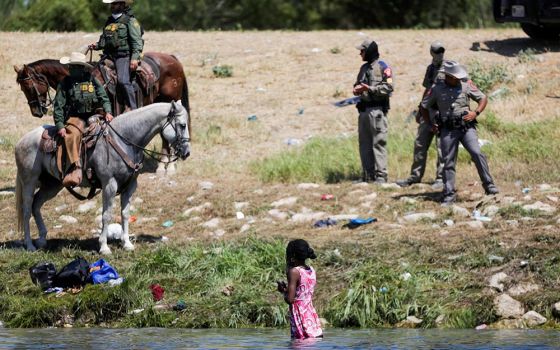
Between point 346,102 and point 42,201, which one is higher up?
point 42,201

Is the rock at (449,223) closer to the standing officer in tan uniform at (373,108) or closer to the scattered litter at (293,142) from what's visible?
the standing officer in tan uniform at (373,108)

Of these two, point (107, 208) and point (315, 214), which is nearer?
point (107, 208)

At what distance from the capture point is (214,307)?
497 inches

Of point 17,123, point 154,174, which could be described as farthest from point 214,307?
point 17,123

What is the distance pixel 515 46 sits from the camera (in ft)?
85.9

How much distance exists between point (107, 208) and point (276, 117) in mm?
8169

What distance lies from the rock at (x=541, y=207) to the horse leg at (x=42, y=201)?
583 centimetres

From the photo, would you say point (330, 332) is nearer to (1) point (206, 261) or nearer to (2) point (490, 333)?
(2) point (490, 333)

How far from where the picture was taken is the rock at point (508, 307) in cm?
1186

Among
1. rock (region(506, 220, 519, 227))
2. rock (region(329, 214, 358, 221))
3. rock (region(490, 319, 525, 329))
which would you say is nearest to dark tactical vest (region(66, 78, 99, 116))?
rock (region(329, 214, 358, 221))

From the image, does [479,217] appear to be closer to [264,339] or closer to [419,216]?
[419,216]

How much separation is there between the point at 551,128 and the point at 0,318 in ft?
32.6

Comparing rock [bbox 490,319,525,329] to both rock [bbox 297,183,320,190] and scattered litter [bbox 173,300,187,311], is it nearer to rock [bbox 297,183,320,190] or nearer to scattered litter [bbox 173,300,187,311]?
scattered litter [bbox 173,300,187,311]

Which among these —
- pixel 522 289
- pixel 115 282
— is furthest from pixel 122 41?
pixel 522 289
